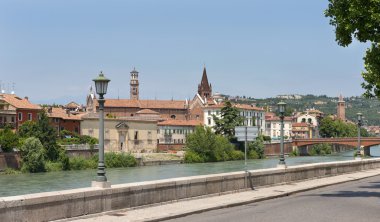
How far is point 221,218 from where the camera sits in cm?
1598

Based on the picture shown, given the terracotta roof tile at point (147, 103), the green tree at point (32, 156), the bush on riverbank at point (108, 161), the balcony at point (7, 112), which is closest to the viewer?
the green tree at point (32, 156)

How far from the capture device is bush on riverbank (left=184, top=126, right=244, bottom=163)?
106 m

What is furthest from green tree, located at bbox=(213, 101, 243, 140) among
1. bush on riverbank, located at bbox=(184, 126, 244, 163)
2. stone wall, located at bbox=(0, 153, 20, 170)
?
stone wall, located at bbox=(0, 153, 20, 170)

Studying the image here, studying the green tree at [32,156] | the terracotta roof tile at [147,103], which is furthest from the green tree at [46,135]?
the terracotta roof tile at [147,103]

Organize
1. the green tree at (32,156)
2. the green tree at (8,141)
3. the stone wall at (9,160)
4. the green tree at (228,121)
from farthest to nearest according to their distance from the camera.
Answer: the green tree at (228,121), the green tree at (8,141), the stone wall at (9,160), the green tree at (32,156)

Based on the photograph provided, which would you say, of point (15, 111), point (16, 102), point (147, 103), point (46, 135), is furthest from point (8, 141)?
point (147, 103)

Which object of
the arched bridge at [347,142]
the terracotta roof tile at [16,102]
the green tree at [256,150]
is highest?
the terracotta roof tile at [16,102]

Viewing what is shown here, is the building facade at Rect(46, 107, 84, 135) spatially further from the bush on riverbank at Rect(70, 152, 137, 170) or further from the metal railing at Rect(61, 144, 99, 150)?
the bush on riverbank at Rect(70, 152, 137, 170)

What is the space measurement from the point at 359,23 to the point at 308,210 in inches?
274

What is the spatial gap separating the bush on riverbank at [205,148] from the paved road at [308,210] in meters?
83.0

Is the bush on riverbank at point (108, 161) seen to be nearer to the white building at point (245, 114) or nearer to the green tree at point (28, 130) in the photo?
the green tree at point (28, 130)

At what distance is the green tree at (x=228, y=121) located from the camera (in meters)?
126

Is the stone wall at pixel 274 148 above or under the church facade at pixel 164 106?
under

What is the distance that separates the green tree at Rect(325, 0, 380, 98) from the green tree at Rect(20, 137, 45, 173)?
201 ft
